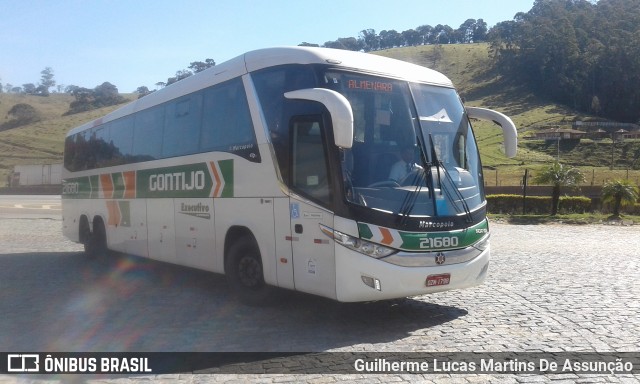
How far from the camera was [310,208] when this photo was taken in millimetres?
8070

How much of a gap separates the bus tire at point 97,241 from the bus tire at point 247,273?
21.6 ft

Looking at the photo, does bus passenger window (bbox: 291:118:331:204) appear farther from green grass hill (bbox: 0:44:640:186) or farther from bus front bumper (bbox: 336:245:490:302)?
green grass hill (bbox: 0:44:640:186)

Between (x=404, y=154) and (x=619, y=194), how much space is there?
90.9ft

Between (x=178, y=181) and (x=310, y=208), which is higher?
(x=178, y=181)

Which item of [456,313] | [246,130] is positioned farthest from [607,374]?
[246,130]

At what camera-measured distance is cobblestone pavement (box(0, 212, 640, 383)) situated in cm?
711

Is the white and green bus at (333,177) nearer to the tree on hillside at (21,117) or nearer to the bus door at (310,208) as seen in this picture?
the bus door at (310,208)

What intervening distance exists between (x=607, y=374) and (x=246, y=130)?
221 inches

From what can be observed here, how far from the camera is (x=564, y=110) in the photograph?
107 metres

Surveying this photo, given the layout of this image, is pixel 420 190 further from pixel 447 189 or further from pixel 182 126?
pixel 182 126

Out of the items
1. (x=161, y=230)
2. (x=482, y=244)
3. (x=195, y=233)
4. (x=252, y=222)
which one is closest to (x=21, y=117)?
(x=161, y=230)

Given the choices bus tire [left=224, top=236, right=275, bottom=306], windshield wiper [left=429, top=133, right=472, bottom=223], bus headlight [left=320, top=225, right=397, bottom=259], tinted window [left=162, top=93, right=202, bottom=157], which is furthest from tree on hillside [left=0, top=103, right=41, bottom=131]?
bus headlight [left=320, top=225, right=397, bottom=259]

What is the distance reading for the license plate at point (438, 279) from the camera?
308 inches

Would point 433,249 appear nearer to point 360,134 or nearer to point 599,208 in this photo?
point 360,134
